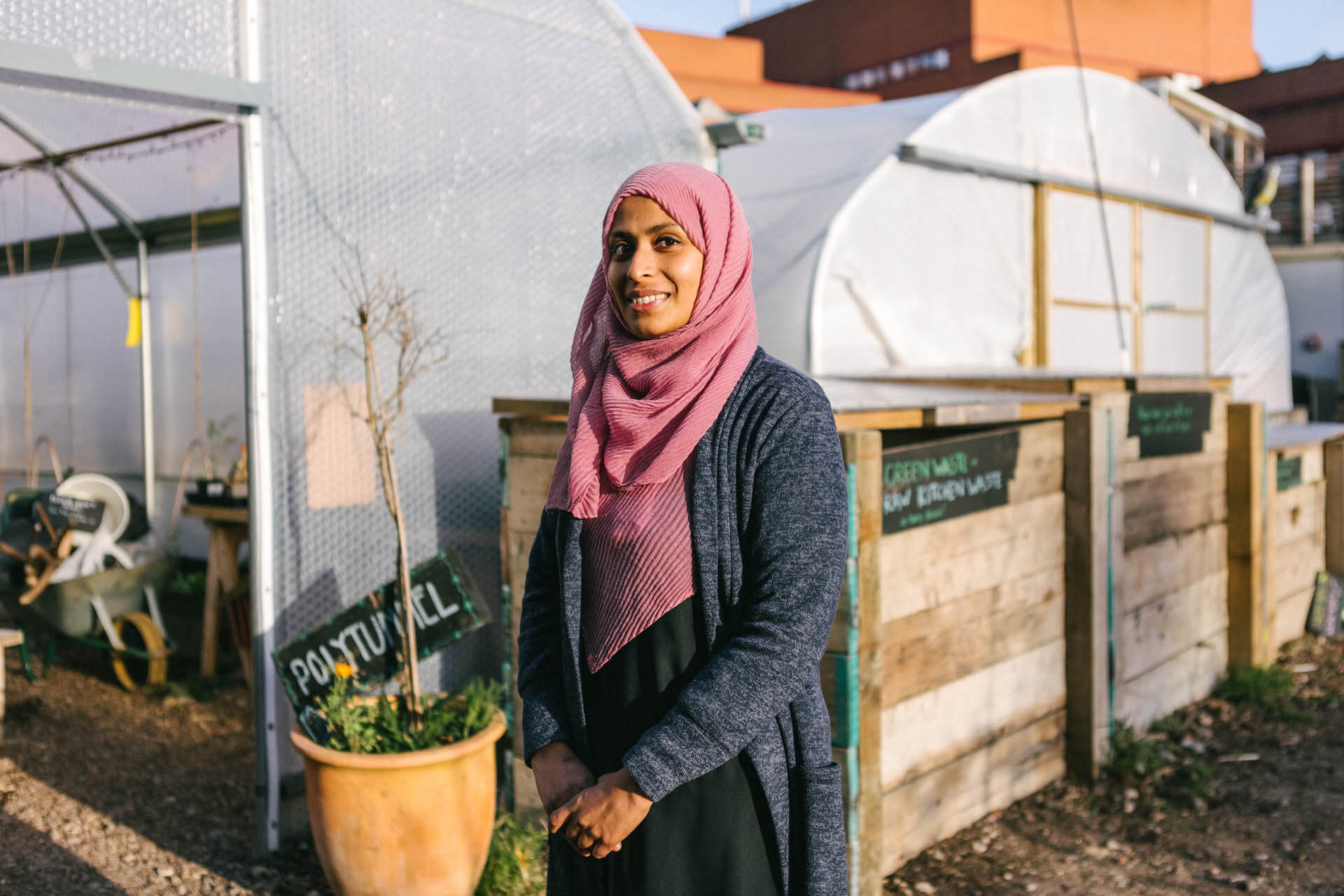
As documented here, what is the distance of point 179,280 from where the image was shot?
7867mm

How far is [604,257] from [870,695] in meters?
2.00

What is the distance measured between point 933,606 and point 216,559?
4228 mm

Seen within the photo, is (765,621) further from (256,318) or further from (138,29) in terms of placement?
(138,29)

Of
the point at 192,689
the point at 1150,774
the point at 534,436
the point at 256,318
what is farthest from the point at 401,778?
the point at 192,689

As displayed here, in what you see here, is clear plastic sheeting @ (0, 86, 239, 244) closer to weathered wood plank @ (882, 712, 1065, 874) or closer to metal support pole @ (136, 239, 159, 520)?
metal support pole @ (136, 239, 159, 520)

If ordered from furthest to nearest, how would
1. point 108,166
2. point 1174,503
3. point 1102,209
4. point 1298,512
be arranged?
point 1102,209 < point 108,166 < point 1298,512 < point 1174,503

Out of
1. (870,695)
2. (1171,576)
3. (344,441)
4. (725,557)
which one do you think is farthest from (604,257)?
(1171,576)

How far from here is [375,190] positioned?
4.46 metres

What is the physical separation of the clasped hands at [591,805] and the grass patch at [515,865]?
2.11m

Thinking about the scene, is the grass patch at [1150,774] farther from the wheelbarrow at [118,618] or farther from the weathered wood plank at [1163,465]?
the wheelbarrow at [118,618]

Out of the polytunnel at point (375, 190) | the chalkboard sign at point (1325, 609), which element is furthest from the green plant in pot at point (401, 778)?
the chalkboard sign at point (1325, 609)

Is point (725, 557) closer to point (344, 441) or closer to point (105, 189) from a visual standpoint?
point (344, 441)

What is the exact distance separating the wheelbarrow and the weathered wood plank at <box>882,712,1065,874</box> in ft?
14.6

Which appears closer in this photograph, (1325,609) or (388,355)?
(388,355)
